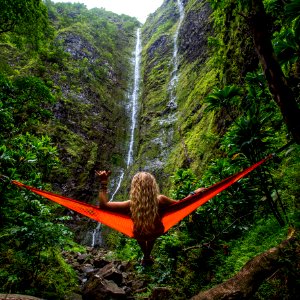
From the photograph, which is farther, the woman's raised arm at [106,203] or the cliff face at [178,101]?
the cliff face at [178,101]

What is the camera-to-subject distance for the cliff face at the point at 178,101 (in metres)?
8.95

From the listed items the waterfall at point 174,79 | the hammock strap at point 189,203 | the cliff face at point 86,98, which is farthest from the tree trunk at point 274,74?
the waterfall at point 174,79

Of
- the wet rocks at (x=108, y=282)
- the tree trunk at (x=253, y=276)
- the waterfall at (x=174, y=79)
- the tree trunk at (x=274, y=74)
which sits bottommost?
the wet rocks at (x=108, y=282)

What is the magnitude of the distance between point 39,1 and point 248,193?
4948 millimetres

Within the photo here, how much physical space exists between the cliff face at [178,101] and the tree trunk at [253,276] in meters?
4.57

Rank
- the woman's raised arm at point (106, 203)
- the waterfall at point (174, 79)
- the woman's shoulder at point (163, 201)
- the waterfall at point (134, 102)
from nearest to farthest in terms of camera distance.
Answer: the woman's raised arm at point (106, 203) < the woman's shoulder at point (163, 201) < the waterfall at point (134, 102) < the waterfall at point (174, 79)

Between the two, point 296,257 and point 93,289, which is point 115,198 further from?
point 296,257

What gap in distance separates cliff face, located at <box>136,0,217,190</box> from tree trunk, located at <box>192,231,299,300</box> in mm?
4572

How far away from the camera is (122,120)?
15141mm

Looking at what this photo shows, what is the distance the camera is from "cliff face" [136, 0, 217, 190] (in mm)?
8950

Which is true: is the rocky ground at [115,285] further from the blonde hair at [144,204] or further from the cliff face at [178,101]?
the cliff face at [178,101]

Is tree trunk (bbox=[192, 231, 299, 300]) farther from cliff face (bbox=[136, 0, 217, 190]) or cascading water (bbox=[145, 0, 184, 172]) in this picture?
cascading water (bbox=[145, 0, 184, 172])

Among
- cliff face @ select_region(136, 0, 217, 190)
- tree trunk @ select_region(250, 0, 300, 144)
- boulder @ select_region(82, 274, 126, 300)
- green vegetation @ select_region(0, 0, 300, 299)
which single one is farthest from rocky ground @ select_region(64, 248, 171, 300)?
cliff face @ select_region(136, 0, 217, 190)

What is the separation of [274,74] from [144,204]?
4.58ft
